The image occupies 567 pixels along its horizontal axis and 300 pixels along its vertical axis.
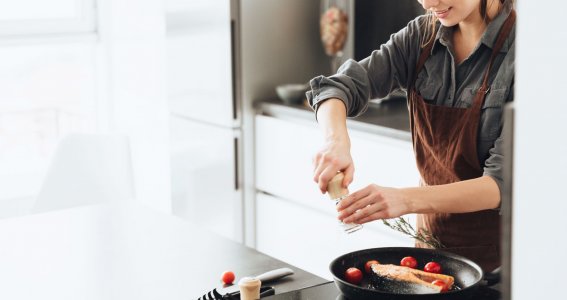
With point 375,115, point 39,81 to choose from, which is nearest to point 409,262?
point 375,115

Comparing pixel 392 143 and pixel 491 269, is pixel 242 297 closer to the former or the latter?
pixel 491 269

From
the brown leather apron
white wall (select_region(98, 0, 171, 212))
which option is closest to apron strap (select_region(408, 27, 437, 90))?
the brown leather apron

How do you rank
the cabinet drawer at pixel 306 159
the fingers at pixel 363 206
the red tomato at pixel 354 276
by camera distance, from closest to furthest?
the red tomato at pixel 354 276 < the fingers at pixel 363 206 < the cabinet drawer at pixel 306 159

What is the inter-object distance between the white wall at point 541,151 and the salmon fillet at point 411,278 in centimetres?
82

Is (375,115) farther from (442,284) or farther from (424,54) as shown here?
(442,284)

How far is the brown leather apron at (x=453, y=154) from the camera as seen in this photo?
6.43 feet

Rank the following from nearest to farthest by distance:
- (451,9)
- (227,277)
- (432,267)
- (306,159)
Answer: (432,267)
(227,277)
(451,9)
(306,159)

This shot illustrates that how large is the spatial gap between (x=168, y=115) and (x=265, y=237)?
0.80 metres

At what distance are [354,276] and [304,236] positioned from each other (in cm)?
195

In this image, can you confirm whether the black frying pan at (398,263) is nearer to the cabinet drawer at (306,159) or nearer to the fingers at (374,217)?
the fingers at (374,217)

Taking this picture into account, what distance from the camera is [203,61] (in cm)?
369

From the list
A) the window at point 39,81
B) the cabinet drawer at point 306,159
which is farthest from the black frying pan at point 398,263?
the window at point 39,81

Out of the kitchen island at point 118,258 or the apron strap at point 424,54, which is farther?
the apron strap at point 424,54

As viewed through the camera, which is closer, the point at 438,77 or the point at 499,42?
the point at 499,42
